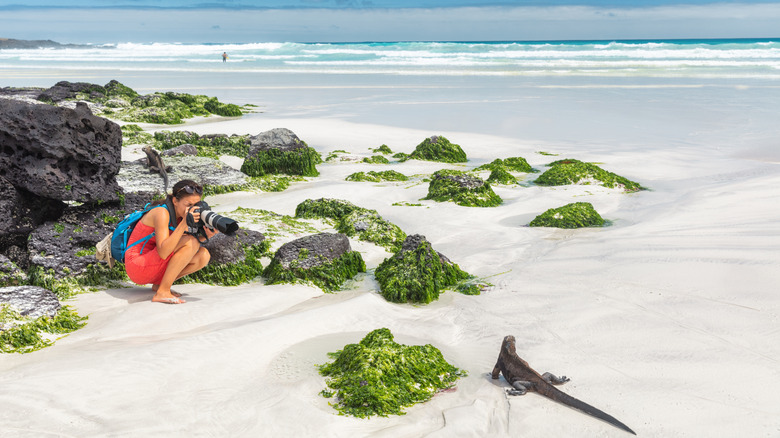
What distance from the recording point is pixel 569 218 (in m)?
6.45

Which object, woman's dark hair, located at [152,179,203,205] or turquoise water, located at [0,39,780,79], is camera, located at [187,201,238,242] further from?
turquoise water, located at [0,39,780,79]

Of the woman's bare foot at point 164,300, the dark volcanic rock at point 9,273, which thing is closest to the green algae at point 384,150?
the woman's bare foot at point 164,300

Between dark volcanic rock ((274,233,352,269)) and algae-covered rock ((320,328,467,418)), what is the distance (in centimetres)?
148

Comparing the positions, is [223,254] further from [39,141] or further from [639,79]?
[639,79]

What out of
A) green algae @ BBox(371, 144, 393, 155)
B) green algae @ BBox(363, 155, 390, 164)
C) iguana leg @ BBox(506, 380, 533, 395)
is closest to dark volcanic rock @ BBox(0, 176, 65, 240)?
iguana leg @ BBox(506, 380, 533, 395)

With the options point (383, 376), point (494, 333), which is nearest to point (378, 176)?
point (494, 333)

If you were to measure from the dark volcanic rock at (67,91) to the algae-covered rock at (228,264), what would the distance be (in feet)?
38.9

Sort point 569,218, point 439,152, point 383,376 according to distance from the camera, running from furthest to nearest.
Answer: point 439,152, point 569,218, point 383,376

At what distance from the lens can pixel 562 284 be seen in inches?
190

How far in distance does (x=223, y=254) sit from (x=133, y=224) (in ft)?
2.82

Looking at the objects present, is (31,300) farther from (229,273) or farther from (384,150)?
(384,150)

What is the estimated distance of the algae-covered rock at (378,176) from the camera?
8.64m

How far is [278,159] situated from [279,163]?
7cm

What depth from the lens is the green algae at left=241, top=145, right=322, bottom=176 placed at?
9.02 meters
